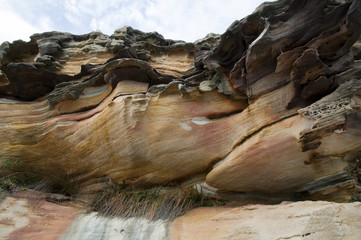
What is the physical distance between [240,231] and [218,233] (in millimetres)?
343

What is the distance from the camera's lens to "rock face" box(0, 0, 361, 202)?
400 centimetres

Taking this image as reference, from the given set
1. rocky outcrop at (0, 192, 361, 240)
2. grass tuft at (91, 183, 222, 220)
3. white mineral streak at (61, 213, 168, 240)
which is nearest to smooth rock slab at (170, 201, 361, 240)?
rocky outcrop at (0, 192, 361, 240)

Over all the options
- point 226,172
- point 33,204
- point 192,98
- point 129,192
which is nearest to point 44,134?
point 33,204

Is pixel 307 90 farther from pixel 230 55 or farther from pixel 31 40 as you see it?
pixel 31 40

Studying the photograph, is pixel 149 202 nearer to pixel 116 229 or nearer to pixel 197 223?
pixel 116 229

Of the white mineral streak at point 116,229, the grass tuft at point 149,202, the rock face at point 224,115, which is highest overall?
the rock face at point 224,115

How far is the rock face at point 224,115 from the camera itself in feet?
13.1

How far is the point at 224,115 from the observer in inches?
204

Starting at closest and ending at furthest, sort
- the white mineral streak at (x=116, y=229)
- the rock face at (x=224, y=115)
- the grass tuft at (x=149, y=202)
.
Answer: the white mineral streak at (x=116, y=229) < the rock face at (x=224, y=115) < the grass tuft at (x=149, y=202)

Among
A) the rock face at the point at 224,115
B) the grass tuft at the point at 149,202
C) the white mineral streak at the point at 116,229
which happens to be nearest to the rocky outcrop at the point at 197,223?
the white mineral streak at the point at 116,229

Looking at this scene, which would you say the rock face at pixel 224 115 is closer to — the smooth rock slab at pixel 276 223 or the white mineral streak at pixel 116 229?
the smooth rock slab at pixel 276 223

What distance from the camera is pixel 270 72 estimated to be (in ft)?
15.5

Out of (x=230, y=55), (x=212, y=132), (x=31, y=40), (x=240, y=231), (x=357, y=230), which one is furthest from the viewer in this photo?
(x=31, y=40)

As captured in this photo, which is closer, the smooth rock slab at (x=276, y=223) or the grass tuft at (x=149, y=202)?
the smooth rock slab at (x=276, y=223)
